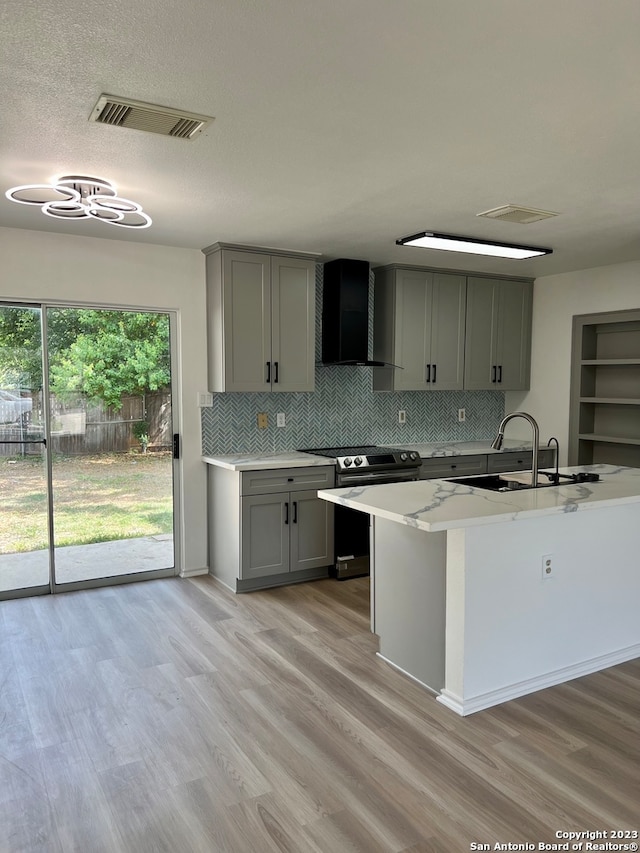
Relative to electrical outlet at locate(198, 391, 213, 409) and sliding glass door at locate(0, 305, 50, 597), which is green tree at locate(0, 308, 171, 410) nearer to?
sliding glass door at locate(0, 305, 50, 597)

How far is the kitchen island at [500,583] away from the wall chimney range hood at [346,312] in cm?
185

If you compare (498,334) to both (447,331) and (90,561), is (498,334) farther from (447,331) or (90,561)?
(90,561)

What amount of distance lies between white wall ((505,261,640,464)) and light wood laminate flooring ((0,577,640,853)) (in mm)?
2951

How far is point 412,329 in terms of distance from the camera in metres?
5.34

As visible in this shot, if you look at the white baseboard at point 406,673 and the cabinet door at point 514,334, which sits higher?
the cabinet door at point 514,334

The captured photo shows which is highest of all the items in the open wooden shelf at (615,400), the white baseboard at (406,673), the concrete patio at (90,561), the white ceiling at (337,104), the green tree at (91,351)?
the white ceiling at (337,104)

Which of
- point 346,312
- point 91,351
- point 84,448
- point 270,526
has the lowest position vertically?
point 270,526

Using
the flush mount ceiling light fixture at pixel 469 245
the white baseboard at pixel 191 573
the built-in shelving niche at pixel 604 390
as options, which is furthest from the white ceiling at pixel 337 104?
the white baseboard at pixel 191 573

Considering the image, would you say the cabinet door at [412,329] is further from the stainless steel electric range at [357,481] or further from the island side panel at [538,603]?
the island side panel at [538,603]

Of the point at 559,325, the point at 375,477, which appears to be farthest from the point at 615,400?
the point at 375,477

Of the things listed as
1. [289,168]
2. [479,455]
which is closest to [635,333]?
[479,455]

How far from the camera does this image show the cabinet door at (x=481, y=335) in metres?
5.64

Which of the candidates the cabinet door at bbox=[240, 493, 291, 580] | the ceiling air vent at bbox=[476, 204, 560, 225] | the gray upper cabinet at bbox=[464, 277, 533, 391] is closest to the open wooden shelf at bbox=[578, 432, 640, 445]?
the gray upper cabinet at bbox=[464, 277, 533, 391]

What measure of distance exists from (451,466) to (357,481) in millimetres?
952
